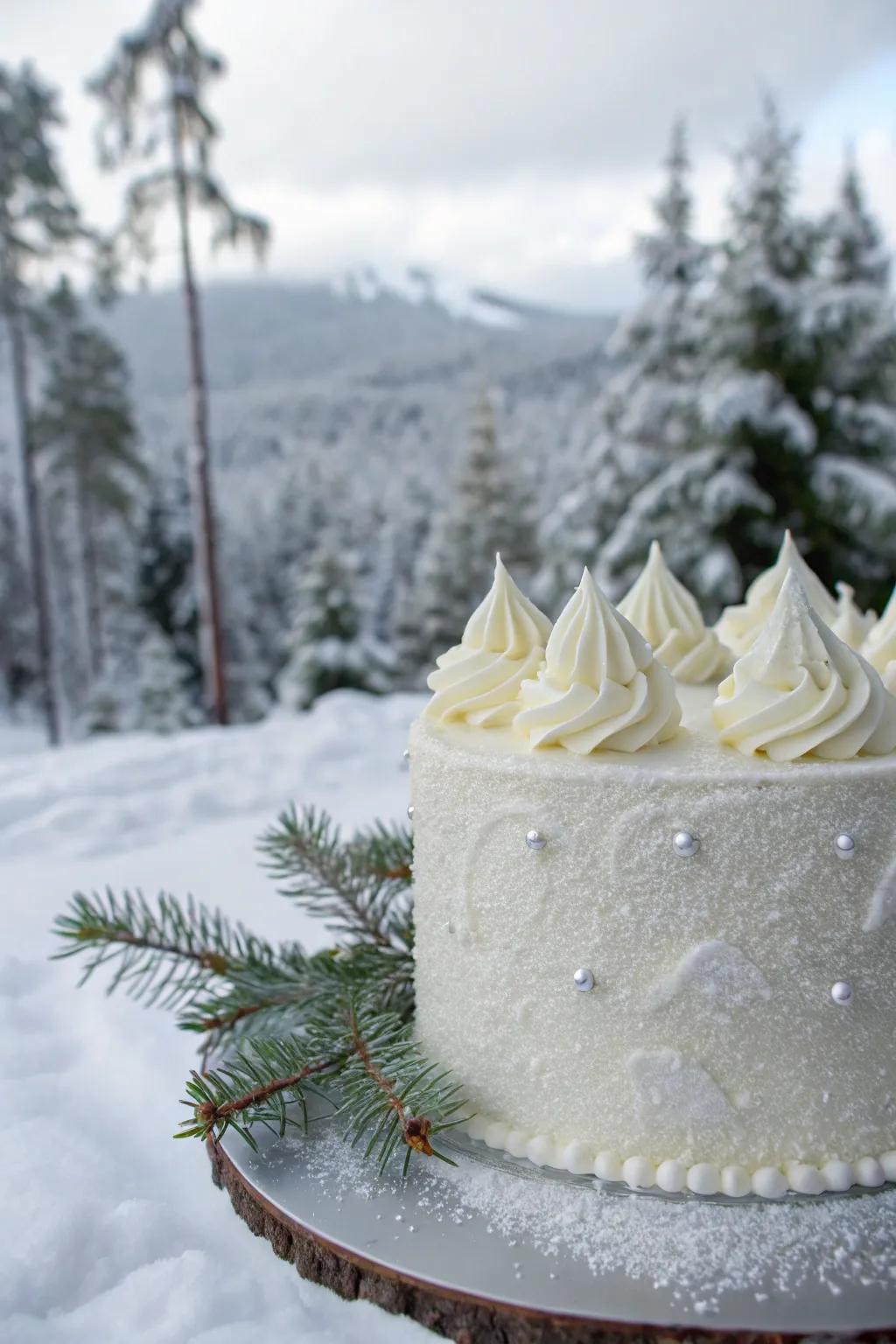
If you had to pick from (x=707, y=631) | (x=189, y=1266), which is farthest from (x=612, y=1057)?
(x=707, y=631)

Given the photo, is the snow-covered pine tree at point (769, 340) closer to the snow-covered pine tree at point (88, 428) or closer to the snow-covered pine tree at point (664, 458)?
the snow-covered pine tree at point (664, 458)

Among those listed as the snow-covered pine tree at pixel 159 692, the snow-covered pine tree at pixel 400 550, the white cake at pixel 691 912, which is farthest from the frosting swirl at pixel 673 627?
the snow-covered pine tree at pixel 400 550

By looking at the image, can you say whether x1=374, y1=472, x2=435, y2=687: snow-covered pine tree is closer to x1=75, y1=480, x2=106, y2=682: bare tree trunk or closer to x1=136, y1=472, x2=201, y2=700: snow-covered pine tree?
x1=136, y1=472, x2=201, y2=700: snow-covered pine tree

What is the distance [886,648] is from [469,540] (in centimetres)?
1386

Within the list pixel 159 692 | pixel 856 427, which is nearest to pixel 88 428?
pixel 159 692

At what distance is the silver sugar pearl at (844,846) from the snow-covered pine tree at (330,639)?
1256 cm

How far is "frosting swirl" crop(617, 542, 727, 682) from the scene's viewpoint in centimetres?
213

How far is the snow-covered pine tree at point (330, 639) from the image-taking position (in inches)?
550

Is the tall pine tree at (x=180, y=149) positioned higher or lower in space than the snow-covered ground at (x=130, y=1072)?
higher

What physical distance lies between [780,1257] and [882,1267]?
0.12m

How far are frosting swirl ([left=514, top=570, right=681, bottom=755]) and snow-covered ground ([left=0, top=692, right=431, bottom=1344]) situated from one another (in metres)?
0.83

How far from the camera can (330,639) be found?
14062mm

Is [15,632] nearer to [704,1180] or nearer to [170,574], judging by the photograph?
[170,574]

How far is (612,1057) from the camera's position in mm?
1553
